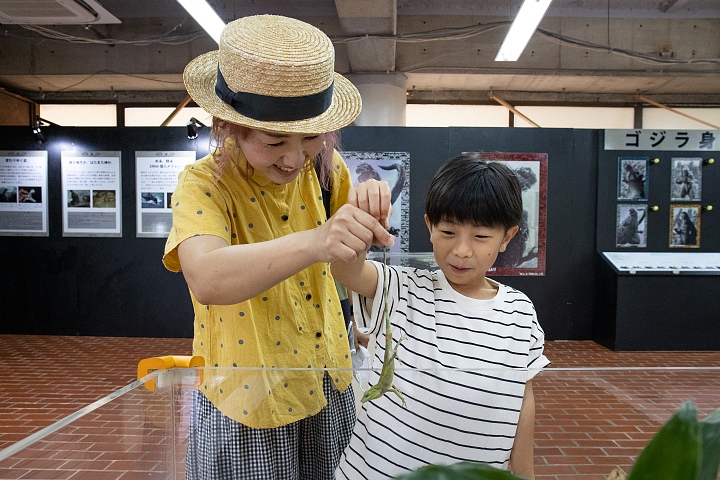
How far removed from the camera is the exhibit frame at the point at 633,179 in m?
5.83

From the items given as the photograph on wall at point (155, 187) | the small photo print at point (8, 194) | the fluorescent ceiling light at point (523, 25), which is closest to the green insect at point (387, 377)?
the fluorescent ceiling light at point (523, 25)

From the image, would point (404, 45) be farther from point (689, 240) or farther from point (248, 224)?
point (248, 224)

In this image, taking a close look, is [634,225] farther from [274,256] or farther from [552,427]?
[274,256]

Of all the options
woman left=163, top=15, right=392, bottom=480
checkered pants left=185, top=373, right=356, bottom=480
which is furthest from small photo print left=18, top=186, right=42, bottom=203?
checkered pants left=185, top=373, right=356, bottom=480

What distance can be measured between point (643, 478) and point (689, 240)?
251 inches

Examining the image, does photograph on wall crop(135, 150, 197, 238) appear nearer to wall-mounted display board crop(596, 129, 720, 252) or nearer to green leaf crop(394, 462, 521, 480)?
wall-mounted display board crop(596, 129, 720, 252)

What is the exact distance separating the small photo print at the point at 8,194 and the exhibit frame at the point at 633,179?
252 inches

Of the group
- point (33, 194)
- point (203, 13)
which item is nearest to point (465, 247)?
point (203, 13)

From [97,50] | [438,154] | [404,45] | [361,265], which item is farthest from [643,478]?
[97,50]

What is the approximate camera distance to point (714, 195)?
5855 mm

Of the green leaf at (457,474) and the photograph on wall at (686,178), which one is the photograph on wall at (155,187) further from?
the green leaf at (457,474)

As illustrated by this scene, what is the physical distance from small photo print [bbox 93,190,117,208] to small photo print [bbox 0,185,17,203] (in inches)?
35.3

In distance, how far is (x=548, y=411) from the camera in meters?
1.10

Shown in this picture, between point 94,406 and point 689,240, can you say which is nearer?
point 94,406
